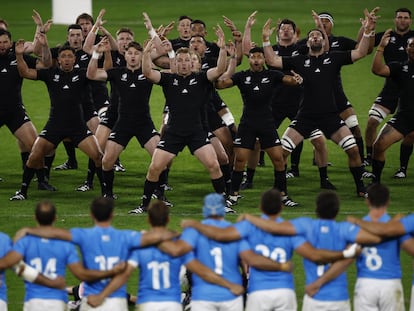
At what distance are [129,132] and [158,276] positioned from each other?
6298 millimetres

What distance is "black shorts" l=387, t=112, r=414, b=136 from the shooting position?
1753 cm

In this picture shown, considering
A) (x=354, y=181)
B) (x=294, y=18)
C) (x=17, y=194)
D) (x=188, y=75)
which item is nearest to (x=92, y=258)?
(x=188, y=75)

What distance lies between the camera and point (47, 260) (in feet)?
36.0

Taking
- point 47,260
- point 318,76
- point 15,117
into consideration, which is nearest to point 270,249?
point 47,260

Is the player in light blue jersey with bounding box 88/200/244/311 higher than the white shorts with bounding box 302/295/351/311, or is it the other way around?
the player in light blue jersey with bounding box 88/200/244/311

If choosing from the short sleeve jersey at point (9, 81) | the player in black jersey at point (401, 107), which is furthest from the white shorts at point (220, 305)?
the short sleeve jersey at point (9, 81)

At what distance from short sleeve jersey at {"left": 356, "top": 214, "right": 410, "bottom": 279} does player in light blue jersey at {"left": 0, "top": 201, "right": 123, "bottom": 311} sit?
2.28m

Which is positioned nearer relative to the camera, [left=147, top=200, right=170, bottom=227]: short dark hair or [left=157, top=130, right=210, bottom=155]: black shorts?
[left=147, top=200, right=170, bottom=227]: short dark hair

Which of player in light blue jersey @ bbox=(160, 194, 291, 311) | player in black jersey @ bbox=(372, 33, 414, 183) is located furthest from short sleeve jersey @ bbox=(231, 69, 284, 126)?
player in light blue jersey @ bbox=(160, 194, 291, 311)

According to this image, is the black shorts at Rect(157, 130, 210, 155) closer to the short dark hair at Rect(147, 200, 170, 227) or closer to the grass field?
the grass field

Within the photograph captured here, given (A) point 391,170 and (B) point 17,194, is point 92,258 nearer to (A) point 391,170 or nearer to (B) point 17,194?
(B) point 17,194

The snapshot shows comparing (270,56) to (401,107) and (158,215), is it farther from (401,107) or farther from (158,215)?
(158,215)

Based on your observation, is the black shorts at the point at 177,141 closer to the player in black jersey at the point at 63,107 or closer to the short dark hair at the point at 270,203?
the player in black jersey at the point at 63,107

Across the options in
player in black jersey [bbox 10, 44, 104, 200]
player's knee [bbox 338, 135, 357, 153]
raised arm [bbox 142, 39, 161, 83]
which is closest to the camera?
raised arm [bbox 142, 39, 161, 83]
